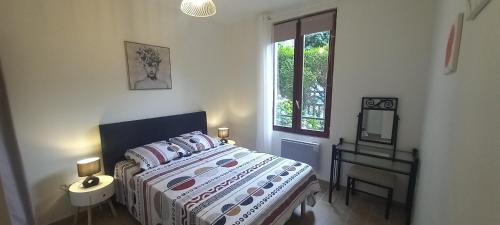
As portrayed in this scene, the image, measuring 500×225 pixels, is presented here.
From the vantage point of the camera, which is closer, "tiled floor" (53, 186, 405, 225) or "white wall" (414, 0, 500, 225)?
"white wall" (414, 0, 500, 225)

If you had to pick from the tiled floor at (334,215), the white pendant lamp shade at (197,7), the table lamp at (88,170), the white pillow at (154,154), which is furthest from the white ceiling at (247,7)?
the tiled floor at (334,215)

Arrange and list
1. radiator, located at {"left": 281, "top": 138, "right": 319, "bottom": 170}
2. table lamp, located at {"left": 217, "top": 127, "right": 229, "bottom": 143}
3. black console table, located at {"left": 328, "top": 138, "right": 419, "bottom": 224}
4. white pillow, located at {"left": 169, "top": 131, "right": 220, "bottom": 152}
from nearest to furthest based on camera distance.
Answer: black console table, located at {"left": 328, "top": 138, "right": 419, "bottom": 224} → white pillow, located at {"left": 169, "top": 131, "right": 220, "bottom": 152} → radiator, located at {"left": 281, "top": 138, "right": 319, "bottom": 170} → table lamp, located at {"left": 217, "top": 127, "right": 229, "bottom": 143}

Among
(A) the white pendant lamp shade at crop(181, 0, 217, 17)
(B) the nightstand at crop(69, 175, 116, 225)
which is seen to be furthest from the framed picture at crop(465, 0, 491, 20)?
(B) the nightstand at crop(69, 175, 116, 225)

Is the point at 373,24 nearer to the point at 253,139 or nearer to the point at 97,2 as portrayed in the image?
the point at 253,139

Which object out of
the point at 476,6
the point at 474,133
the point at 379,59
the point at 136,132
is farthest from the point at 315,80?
the point at 136,132

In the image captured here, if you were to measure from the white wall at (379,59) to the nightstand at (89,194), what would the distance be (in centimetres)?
263

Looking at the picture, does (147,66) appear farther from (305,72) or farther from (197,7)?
(305,72)

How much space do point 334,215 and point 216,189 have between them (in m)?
1.42

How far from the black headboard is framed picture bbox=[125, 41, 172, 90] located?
0.48m

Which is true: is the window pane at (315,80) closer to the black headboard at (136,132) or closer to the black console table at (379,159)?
the black console table at (379,159)

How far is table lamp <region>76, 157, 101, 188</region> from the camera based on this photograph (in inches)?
79.9

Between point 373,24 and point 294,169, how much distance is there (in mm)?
1965

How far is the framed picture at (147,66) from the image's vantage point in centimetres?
255

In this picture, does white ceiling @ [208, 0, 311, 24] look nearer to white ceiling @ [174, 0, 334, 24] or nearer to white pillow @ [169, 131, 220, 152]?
white ceiling @ [174, 0, 334, 24]
